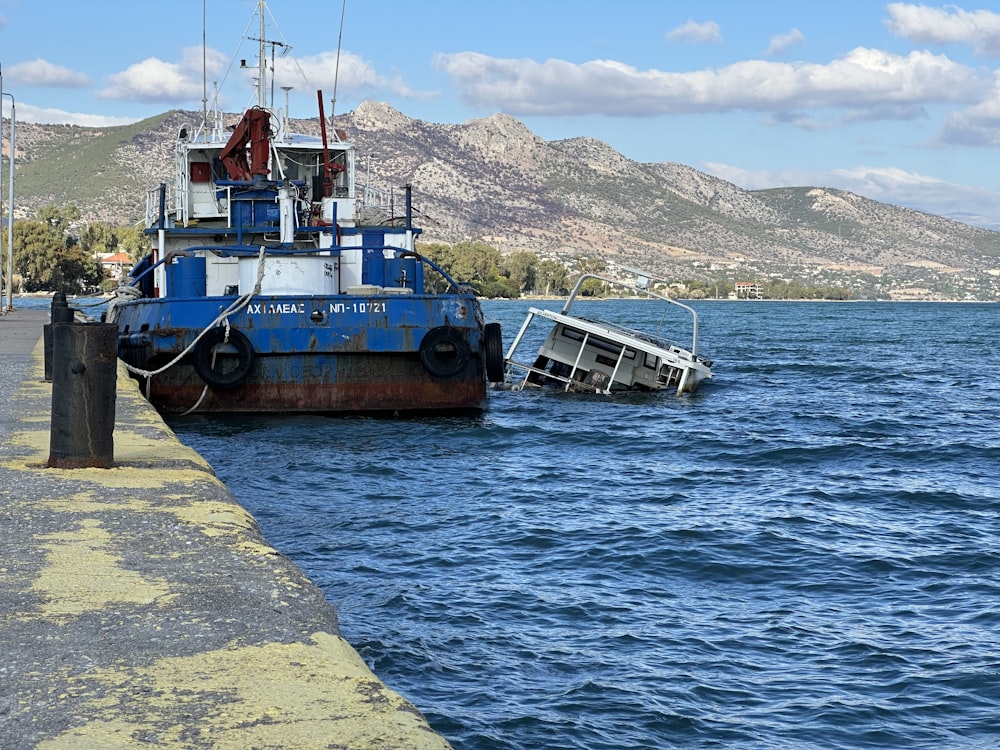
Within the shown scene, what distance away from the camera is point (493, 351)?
71.5ft

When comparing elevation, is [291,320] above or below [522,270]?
below

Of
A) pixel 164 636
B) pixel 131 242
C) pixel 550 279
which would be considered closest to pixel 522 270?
pixel 550 279

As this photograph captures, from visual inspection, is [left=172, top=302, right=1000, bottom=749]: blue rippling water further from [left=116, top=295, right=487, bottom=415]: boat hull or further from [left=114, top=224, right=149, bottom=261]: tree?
[left=114, top=224, right=149, bottom=261]: tree

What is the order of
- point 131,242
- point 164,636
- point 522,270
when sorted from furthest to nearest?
point 522,270, point 131,242, point 164,636

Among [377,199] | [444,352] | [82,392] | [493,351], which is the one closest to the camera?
[82,392]

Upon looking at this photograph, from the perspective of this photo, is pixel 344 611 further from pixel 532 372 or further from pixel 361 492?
pixel 532 372

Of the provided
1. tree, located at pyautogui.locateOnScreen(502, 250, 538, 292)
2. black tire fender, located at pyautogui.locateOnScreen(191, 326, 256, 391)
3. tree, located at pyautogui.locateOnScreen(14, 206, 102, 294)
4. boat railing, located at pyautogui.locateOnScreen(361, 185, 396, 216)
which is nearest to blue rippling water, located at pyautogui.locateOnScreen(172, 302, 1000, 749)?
black tire fender, located at pyautogui.locateOnScreen(191, 326, 256, 391)

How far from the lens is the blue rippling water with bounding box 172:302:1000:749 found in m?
6.88

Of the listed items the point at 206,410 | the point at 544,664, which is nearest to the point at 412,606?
the point at 544,664

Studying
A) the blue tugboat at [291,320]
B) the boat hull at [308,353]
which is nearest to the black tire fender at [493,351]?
→ the blue tugboat at [291,320]

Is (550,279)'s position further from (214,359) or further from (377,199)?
(214,359)

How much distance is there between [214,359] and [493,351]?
536cm

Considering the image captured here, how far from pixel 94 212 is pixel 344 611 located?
195877 millimetres

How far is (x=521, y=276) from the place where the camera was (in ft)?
557
